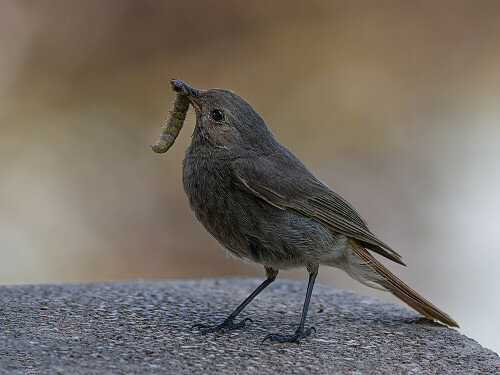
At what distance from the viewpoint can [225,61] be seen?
9.13 metres

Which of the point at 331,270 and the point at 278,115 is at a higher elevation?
the point at 278,115

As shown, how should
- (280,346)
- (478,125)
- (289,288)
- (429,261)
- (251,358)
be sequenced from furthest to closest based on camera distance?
(478,125), (429,261), (289,288), (280,346), (251,358)

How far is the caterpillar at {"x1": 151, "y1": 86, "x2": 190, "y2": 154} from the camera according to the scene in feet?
16.2

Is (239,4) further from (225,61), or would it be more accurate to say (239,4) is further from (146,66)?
(146,66)

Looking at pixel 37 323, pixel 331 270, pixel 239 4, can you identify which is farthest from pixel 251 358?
pixel 239 4

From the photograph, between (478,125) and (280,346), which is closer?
(280,346)

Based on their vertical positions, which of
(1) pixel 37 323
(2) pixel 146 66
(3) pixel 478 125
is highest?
(3) pixel 478 125

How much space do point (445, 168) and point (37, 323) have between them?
5.84m

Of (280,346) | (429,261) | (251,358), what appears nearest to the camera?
(251,358)

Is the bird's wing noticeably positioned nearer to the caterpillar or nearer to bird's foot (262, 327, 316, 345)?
the caterpillar

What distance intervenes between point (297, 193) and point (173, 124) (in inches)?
38.6

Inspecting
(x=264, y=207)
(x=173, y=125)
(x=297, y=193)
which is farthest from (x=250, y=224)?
(x=173, y=125)

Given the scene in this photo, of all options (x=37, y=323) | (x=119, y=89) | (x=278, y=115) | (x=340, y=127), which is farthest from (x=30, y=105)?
(x=37, y=323)

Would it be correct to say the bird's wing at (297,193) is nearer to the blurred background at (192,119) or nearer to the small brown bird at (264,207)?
the small brown bird at (264,207)
